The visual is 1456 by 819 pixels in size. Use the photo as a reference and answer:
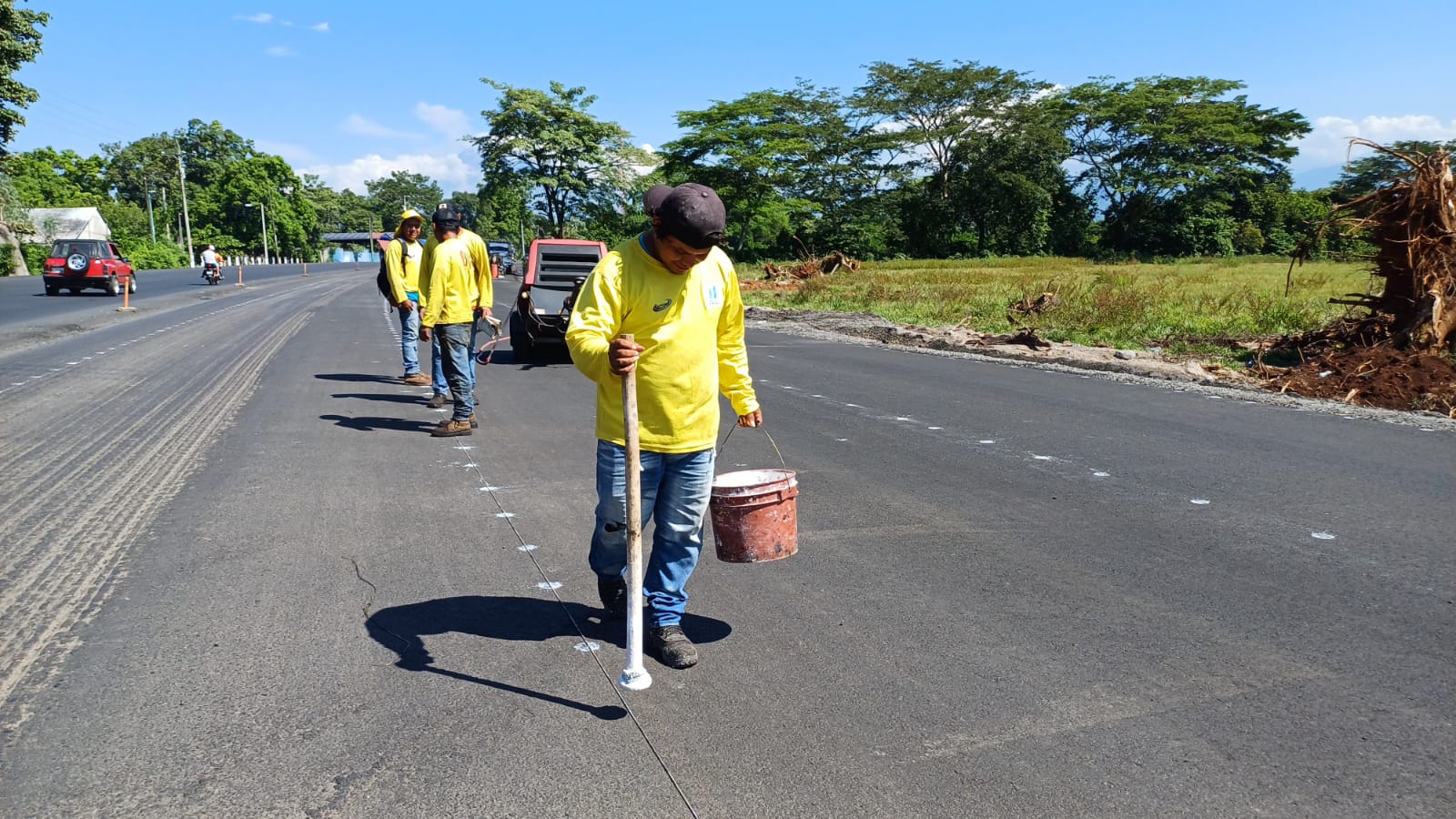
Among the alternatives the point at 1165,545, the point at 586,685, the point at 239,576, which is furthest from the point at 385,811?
the point at 1165,545

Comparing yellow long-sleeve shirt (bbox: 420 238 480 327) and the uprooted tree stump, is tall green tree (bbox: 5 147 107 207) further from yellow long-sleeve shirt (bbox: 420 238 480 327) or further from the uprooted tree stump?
yellow long-sleeve shirt (bbox: 420 238 480 327)

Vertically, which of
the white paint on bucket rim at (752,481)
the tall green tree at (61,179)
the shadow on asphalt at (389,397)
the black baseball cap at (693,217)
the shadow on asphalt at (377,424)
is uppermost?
the tall green tree at (61,179)

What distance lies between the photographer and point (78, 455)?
7.41 meters

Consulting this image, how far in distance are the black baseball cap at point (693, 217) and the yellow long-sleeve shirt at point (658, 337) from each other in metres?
0.18

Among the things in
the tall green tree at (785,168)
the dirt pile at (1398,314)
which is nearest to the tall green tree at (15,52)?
the tall green tree at (785,168)

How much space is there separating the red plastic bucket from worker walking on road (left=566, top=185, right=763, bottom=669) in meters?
0.09

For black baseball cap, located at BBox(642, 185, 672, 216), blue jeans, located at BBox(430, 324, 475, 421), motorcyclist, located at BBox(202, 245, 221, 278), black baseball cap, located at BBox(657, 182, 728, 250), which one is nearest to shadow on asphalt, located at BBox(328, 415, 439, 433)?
blue jeans, located at BBox(430, 324, 475, 421)

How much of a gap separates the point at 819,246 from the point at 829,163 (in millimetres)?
5161

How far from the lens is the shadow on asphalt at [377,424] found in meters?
8.66

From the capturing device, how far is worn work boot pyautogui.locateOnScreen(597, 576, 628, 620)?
404 cm

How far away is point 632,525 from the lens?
335cm

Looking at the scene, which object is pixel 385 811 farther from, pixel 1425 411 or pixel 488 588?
pixel 1425 411

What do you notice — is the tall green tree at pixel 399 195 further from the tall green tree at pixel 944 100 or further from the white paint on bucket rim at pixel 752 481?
the white paint on bucket rim at pixel 752 481

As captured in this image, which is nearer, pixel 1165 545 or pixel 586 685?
pixel 586 685
